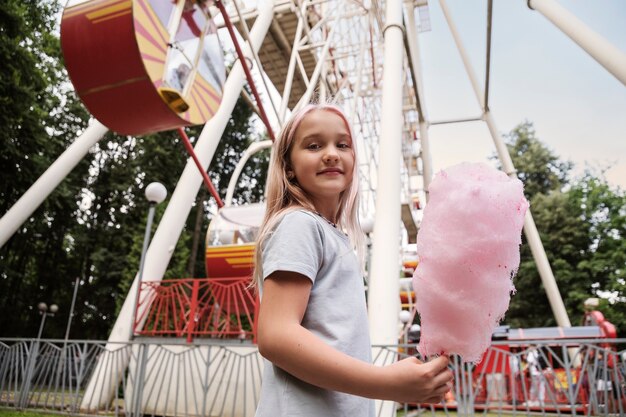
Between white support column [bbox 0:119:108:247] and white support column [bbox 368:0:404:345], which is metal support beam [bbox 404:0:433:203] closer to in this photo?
white support column [bbox 368:0:404:345]

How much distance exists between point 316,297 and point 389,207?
408 centimetres

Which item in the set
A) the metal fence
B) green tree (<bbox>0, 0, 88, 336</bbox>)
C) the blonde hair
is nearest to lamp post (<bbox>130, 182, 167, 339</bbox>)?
the metal fence

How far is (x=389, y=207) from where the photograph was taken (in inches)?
195

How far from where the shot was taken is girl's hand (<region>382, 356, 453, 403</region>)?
0.78m

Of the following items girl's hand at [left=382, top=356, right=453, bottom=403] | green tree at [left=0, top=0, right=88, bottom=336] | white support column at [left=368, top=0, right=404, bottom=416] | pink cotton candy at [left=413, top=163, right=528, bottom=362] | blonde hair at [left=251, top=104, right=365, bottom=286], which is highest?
green tree at [left=0, top=0, right=88, bottom=336]

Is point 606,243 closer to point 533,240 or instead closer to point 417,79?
point 533,240

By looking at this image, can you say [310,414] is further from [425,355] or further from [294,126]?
[294,126]

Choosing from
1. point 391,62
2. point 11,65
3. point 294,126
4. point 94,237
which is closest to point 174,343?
point 391,62

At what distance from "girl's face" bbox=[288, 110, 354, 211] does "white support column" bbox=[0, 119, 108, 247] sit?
22.9 feet

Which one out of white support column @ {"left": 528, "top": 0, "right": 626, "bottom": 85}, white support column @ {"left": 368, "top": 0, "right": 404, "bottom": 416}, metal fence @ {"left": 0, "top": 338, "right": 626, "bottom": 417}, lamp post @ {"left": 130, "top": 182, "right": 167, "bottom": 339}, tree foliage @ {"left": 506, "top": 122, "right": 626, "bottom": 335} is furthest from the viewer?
tree foliage @ {"left": 506, "top": 122, "right": 626, "bottom": 335}

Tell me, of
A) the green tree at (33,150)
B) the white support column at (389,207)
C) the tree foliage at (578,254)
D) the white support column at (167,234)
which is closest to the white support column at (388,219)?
the white support column at (389,207)

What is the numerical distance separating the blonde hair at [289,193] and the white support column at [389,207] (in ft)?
11.1

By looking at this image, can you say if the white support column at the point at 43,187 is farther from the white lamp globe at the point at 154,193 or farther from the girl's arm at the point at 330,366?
the girl's arm at the point at 330,366

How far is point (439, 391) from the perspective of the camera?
811 mm
